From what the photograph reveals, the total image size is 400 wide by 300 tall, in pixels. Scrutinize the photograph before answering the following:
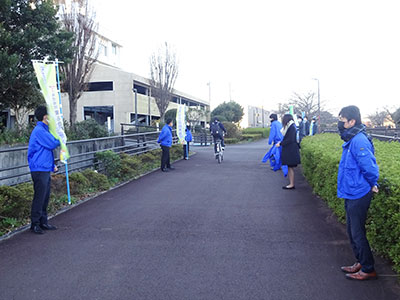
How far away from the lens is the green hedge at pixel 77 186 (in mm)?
5965

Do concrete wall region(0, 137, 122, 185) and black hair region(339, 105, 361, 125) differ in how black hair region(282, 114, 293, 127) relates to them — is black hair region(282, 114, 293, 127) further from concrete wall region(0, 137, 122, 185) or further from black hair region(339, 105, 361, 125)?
concrete wall region(0, 137, 122, 185)

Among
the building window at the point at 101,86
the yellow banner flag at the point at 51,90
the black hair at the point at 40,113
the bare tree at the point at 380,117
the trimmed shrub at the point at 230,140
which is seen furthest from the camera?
the bare tree at the point at 380,117

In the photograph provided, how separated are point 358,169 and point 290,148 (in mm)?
5258

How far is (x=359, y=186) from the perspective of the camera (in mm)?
3736

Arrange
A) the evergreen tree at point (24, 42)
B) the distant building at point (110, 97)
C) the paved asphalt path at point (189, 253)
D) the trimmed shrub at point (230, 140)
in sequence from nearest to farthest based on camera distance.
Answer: the paved asphalt path at point (189, 253) < the evergreen tree at point (24, 42) < the trimmed shrub at point (230, 140) < the distant building at point (110, 97)

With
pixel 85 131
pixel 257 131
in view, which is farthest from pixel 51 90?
pixel 257 131

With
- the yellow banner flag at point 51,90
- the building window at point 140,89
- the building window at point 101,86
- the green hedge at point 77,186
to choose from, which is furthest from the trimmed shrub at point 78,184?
the building window at point 140,89

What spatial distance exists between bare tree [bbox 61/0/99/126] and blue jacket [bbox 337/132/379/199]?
15.6 meters

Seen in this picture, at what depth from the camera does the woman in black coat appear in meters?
8.93

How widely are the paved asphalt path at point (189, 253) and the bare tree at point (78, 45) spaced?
1139 cm

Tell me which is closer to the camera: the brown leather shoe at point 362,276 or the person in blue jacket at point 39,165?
the brown leather shoe at point 362,276

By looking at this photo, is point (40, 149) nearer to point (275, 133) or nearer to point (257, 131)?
point (275, 133)

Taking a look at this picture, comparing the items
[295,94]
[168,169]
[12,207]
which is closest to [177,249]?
[12,207]

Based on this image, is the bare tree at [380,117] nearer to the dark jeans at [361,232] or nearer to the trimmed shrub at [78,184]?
the trimmed shrub at [78,184]
